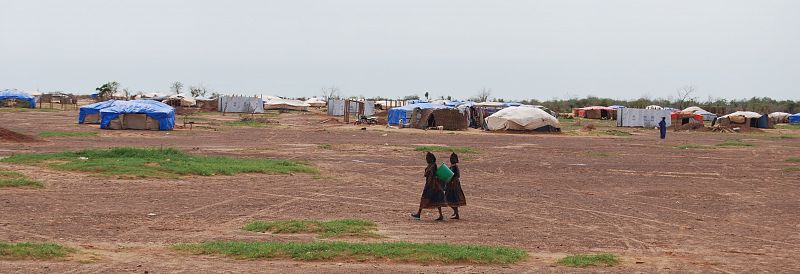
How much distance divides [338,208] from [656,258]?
6556 millimetres

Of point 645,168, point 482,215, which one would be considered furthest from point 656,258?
point 645,168

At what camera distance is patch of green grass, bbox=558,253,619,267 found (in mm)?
11070

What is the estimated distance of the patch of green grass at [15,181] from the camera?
18.4 metres

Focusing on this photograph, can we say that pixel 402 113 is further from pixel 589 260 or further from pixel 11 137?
pixel 589 260

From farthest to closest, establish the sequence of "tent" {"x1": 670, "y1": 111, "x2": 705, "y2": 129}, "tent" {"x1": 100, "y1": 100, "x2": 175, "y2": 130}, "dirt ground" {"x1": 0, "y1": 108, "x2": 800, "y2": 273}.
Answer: "tent" {"x1": 670, "y1": 111, "x2": 705, "y2": 129}
"tent" {"x1": 100, "y1": 100, "x2": 175, "y2": 130}
"dirt ground" {"x1": 0, "y1": 108, "x2": 800, "y2": 273}

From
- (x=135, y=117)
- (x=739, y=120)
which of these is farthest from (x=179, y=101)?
(x=739, y=120)

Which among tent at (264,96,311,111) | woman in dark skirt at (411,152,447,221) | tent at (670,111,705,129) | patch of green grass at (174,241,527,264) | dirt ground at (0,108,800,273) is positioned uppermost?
tent at (264,96,311,111)

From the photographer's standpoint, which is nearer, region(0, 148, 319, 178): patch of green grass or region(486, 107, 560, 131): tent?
region(0, 148, 319, 178): patch of green grass

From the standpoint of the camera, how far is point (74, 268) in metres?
10.1

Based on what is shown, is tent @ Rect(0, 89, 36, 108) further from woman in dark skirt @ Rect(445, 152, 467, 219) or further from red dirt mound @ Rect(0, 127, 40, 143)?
woman in dark skirt @ Rect(445, 152, 467, 219)

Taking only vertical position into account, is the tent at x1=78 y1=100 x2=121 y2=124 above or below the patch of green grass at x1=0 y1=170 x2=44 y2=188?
above

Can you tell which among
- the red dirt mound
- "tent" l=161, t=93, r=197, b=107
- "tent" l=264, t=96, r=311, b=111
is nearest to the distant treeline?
"tent" l=264, t=96, r=311, b=111

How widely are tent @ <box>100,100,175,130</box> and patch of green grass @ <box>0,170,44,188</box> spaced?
29.2 m

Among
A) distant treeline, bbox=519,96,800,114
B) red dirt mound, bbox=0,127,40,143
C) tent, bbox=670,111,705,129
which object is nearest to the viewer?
red dirt mound, bbox=0,127,40,143
